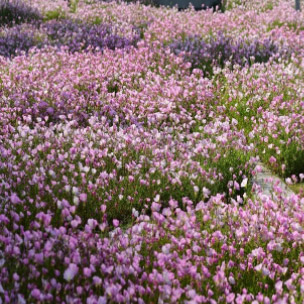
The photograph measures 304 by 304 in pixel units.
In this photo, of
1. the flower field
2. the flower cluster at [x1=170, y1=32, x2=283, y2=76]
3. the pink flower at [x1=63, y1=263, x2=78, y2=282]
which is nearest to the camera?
the pink flower at [x1=63, y1=263, x2=78, y2=282]

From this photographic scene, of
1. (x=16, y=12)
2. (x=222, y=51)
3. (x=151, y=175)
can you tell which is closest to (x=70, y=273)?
(x=151, y=175)

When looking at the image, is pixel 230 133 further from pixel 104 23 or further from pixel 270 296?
pixel 104 23

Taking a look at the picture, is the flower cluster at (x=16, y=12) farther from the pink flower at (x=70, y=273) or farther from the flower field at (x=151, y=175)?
the pink flower at (x=70, y=273)

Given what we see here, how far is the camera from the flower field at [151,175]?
273 cm

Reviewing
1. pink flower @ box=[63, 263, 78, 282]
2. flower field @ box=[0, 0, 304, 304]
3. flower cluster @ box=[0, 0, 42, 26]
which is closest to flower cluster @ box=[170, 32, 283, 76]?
flower field @ box=[0, 0, 304, 304]

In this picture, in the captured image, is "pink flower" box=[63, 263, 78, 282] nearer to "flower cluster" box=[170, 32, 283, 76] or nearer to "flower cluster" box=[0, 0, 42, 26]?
"flower cluster" box=[170, 32, 283, 76]

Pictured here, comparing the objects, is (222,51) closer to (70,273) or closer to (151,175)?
(151,175)

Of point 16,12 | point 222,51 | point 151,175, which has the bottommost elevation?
point 151,175

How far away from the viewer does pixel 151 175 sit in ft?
14.0

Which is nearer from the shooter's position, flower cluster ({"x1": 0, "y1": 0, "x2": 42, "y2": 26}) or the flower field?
the flower field

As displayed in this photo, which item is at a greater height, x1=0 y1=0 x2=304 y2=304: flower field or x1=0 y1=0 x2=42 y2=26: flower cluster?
x1=0 y1=0 x2=42 y2=26: flower cluster

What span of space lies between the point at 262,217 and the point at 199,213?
1.91 ft

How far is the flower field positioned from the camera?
107 inches

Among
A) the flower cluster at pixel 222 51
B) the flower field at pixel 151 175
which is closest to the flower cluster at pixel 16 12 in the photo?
the flower field at pixel 151 175
